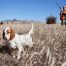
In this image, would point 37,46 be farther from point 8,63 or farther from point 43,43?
point 8,63

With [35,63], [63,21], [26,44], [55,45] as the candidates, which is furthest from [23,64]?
[63,21]

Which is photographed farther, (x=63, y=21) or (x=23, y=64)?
(x=63, y=21)

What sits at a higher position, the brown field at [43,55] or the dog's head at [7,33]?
the dog's head at [7,33]

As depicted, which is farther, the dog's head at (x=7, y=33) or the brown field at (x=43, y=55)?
the dog's head at (x=7, y=33)

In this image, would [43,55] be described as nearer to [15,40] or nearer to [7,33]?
[7,33]

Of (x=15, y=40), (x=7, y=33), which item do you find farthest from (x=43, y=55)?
(x=15, y=40)

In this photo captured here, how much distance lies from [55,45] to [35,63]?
124 centimetres

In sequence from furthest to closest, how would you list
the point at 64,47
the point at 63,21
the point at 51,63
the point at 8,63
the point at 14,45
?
the point at 63,21 < the point at 14,45 < the point at 64,47 < the point at 8,63 < the point at 51,63

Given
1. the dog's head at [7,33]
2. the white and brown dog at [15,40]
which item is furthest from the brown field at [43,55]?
the dog's head at [7,33]

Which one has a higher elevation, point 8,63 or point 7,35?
point 7,35

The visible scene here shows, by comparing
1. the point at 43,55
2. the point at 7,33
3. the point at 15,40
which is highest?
the point at 7,33

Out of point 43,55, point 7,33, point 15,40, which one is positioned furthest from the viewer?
point 15,40

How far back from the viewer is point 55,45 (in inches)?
179

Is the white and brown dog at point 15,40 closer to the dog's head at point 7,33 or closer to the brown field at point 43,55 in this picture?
the dog's head at point 7,33
